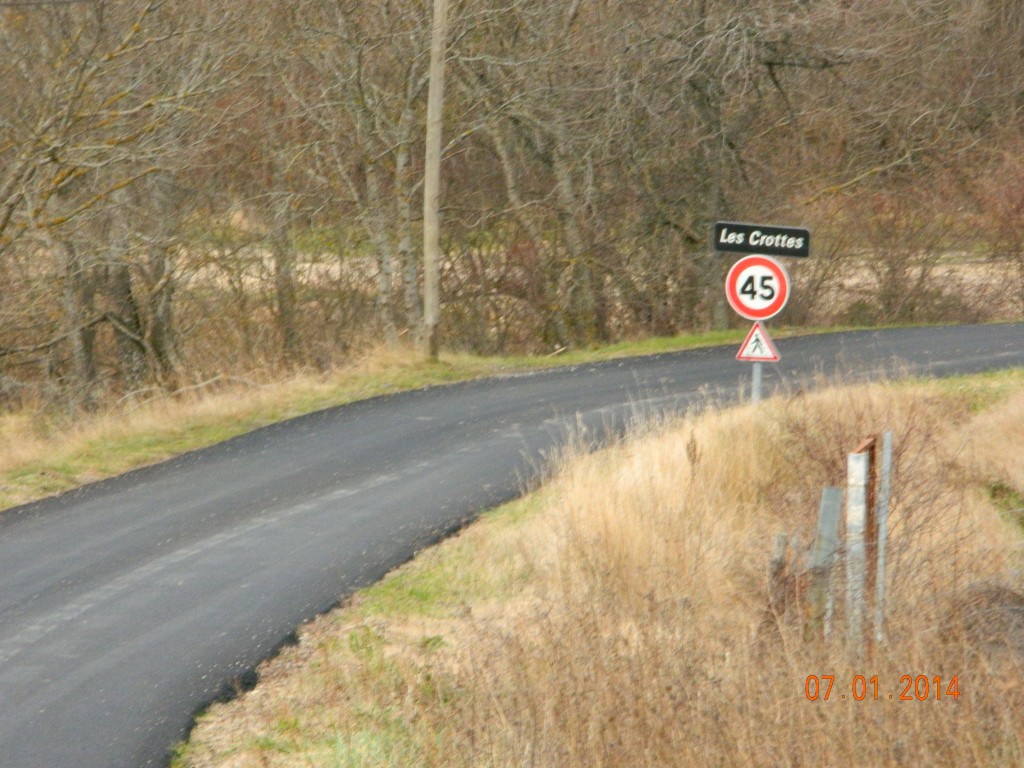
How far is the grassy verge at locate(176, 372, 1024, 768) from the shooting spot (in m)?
→ 4.88

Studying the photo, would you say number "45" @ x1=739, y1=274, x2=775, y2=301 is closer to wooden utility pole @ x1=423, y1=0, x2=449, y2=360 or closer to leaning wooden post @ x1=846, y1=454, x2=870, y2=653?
leaning wooden post @ x1=846, y1=454, x2=870, y2=653

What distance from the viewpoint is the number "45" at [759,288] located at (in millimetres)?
11609

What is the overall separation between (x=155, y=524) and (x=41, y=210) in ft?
22.2

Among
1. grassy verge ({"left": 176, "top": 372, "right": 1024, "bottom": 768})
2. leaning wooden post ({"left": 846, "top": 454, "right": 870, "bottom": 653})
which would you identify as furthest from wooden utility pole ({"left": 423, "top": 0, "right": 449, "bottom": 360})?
leaning wooden post ({"left": 846, "top": 454, "right": 870, "bottom": 653})

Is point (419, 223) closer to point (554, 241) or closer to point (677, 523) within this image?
point (554, 241)

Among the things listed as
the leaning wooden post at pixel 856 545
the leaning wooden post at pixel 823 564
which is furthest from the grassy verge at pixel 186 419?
the leaning wooden post at pixel 856 545

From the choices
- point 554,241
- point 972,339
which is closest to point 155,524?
point 972,339

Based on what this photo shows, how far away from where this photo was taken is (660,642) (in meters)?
5.70

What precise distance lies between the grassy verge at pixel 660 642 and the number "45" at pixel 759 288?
1.68 metres

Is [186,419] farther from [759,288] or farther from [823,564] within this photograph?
[823,564]

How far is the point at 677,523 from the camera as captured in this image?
26.4ft

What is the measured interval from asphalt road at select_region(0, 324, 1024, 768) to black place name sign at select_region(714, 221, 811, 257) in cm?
257
